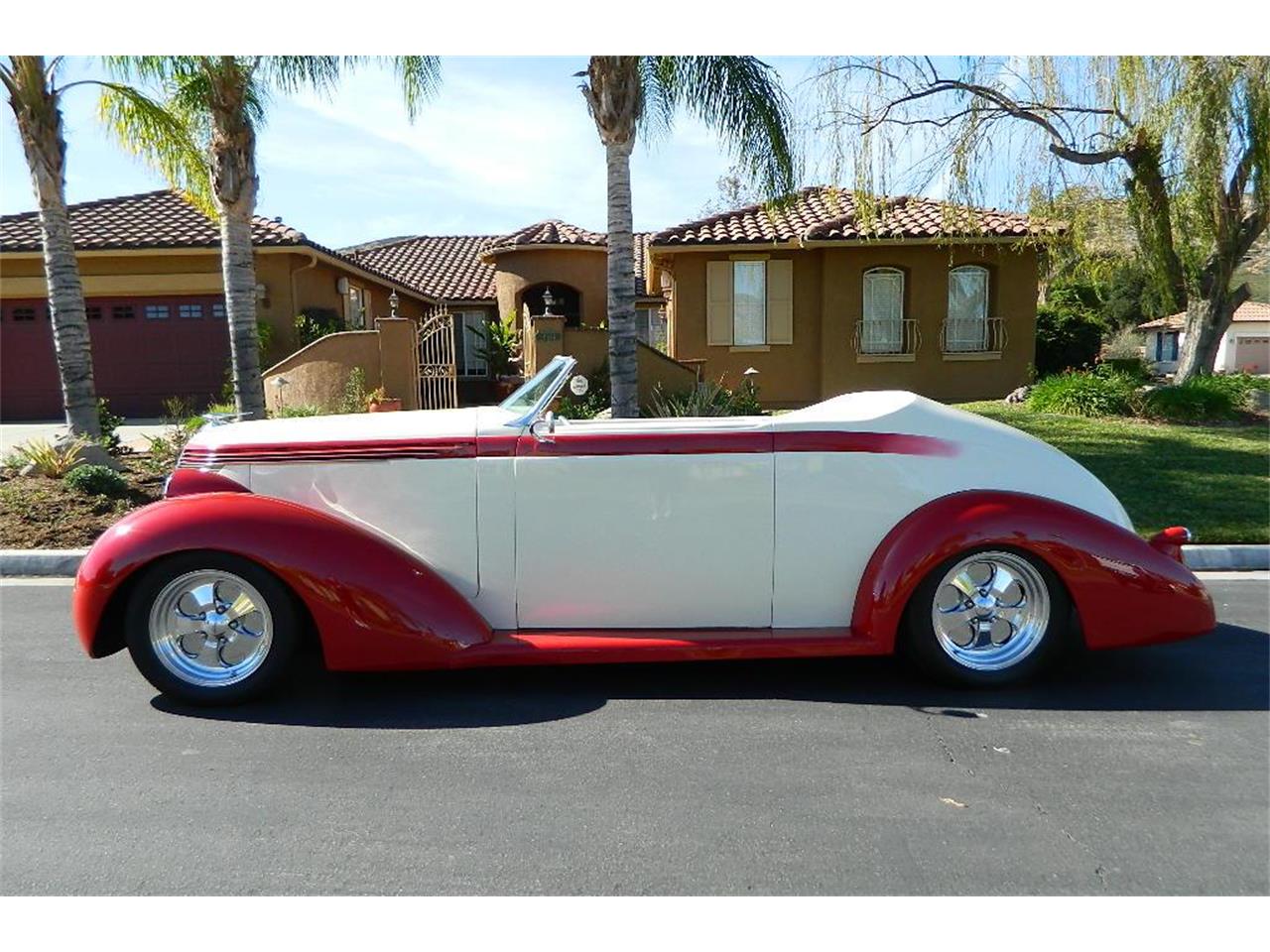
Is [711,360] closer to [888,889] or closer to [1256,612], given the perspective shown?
[1256,612]

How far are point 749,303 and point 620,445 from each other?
13.8 m

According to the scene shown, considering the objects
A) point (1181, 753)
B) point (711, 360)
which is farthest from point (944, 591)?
point (711, 360)

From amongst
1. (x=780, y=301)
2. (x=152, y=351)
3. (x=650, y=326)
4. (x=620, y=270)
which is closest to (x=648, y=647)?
A: (x=620, y=270)

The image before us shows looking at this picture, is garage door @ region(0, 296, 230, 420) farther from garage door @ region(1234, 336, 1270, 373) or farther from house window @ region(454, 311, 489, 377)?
garage door @ region(1234, 336, 1270, 373)

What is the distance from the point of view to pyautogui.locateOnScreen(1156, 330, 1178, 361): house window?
139 feet

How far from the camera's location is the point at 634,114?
31.7 ft

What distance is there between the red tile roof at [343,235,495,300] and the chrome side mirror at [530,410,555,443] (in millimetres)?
20015

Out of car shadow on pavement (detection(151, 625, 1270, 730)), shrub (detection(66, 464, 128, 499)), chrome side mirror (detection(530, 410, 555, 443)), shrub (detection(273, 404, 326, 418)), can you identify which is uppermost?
chrome side mirror (detection(530, 410, 555, 443))

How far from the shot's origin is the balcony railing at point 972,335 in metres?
16.8

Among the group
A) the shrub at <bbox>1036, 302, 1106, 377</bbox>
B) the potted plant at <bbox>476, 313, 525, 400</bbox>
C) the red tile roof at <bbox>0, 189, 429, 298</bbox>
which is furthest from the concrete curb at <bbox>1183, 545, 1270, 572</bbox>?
the red tile roof at <bbox>0, 189, 429, 298</bbox>

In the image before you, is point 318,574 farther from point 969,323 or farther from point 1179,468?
point 969,323

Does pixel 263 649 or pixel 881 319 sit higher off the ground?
pixel 881 319

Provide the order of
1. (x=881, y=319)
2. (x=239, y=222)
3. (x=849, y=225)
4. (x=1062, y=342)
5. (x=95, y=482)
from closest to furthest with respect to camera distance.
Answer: (x=95, y=482) → (x=239, y=222) → (x=849, y=225) → (x=881, y=319) → (x=1062, y=342)

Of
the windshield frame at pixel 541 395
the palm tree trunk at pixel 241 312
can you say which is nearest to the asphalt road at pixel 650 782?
the windshield frame at pixel 541 395
